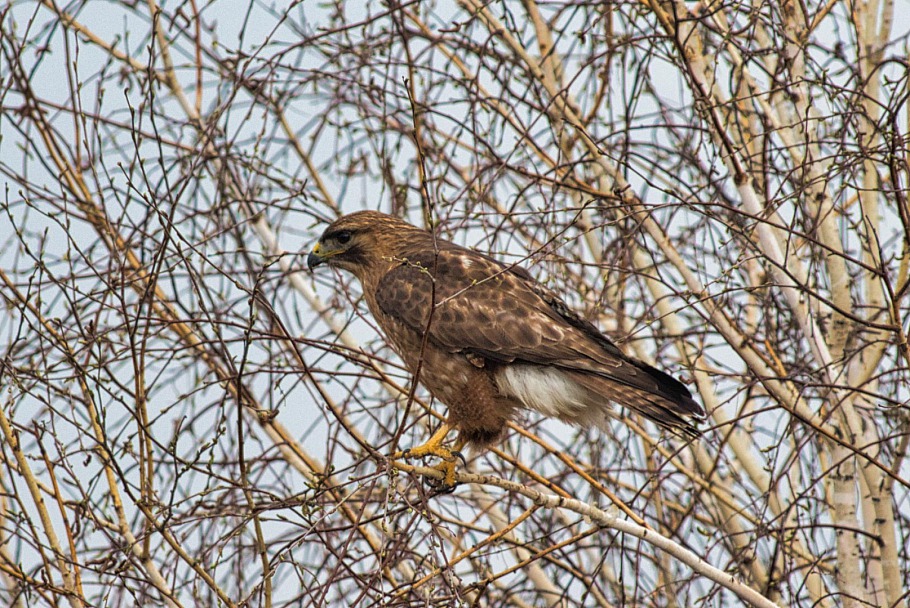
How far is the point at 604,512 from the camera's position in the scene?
337 cm

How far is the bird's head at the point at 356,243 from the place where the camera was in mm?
5184

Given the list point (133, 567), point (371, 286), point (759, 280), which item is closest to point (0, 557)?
point (133, 567)

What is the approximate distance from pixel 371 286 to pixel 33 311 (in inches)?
73.2

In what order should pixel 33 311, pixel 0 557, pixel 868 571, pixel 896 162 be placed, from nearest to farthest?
pixel 896 162, pixel 0 557, pixel 33 311, pixel 868 571

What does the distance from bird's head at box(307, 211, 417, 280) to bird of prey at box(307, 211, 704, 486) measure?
0.32 meters

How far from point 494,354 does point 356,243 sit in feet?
3.70

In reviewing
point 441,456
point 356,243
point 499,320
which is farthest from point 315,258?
point 441,456

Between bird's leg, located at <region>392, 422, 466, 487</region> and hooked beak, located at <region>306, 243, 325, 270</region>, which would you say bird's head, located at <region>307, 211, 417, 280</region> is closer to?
hooked beak, located at <region>306, 243, 325, 270</region>

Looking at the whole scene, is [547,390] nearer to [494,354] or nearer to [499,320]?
[494,354]

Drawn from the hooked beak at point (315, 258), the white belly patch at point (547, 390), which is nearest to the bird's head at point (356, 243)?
the hooked beak at point (315, 258)

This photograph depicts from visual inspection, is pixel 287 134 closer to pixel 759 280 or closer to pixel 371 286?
pixel 371 286

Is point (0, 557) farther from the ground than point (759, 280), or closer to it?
closer to it

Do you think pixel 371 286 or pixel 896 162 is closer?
pixel 896 162

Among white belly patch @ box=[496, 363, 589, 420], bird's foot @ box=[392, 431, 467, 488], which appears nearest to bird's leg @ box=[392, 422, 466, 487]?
bird's foot @ box=[392, 431, 467, 488]
